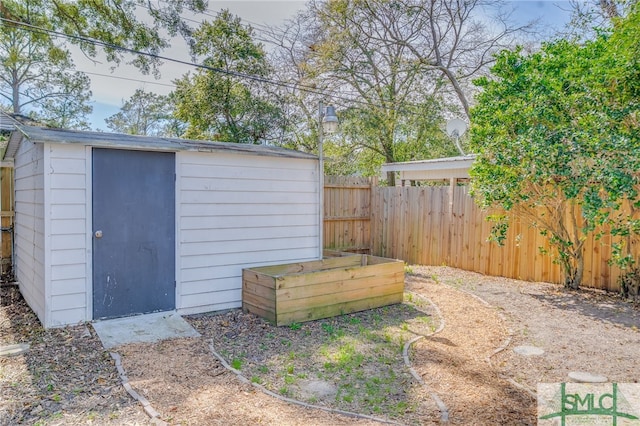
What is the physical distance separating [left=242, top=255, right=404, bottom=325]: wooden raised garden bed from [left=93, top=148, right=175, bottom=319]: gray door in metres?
1.00

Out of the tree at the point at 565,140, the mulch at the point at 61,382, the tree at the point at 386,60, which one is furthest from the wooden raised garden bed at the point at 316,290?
the tree at the point at 386,60

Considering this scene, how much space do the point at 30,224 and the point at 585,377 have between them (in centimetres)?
592

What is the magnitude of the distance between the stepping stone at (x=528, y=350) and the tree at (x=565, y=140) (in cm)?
181

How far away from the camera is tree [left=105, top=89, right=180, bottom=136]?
56.7 ft

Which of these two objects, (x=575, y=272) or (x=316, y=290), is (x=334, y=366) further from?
(x=575, y=272)

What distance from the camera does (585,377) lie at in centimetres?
326

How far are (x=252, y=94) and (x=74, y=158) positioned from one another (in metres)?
7.92

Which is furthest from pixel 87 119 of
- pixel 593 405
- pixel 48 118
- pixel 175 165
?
pixel 593 405

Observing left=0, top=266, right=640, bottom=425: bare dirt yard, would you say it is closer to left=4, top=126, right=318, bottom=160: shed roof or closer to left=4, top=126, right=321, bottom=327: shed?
left=4, top=126, right=321, bottom=327: shed

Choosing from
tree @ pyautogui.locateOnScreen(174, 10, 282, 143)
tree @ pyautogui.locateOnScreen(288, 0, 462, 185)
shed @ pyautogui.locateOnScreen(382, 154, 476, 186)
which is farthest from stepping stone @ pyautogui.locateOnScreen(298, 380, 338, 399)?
tree @ pyautogui.locateOnScreen(288, 0, 462, 185)

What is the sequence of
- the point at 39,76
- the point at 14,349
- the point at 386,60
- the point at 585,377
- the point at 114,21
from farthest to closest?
1. the point at 386,60
2. the point at 39,76
3. the point at 114,21
4. the point at 14,349
5. the point at 585,377

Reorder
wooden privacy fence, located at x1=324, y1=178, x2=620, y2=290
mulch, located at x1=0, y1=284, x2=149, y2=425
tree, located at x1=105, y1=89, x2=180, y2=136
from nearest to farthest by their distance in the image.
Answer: mulch, located at x1=0, y1=284, x2=149, y2=425, wooden privacy fence, located at x1=324, y1=178, x2=620, y2=290, tree, located at x1=105, y1=89, x2=180, y2=136

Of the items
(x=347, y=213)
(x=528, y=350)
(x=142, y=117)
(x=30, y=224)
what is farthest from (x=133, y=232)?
(x=142, y=117)

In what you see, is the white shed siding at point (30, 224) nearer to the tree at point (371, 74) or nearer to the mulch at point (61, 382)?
the mulch at point (61, 382)
